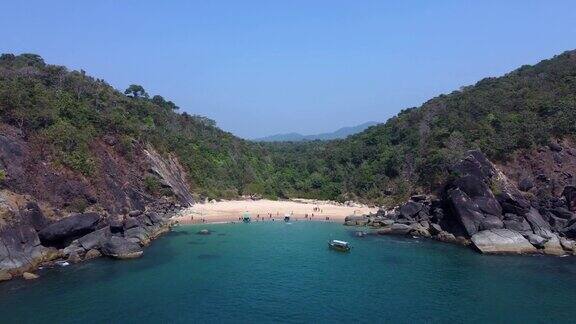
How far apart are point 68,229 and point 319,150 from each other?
8256 cm

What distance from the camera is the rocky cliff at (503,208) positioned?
5822 centimetres

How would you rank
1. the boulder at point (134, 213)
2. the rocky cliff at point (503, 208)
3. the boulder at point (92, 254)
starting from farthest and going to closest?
the boulder at point (134, 213) → the rocky cliff at point (503, 208) → the boulder at point (92, 254)

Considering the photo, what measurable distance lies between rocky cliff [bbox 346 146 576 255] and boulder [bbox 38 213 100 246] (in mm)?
38662

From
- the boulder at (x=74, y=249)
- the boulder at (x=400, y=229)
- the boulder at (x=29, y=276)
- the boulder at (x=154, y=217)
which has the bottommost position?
the boulder at (x=29, y=276)

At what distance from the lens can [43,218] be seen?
5166 centimetres

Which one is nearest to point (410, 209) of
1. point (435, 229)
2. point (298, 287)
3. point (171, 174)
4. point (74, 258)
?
point (435, 229)

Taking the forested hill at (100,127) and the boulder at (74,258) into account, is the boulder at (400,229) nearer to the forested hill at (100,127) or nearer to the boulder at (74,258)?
the forested hill at (100,127)

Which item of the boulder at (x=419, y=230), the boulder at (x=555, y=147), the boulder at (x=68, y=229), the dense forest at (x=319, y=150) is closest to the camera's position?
the boulder at (x=68, y=229)

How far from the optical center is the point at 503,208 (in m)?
62.9

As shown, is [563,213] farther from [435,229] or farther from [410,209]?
[410,209]

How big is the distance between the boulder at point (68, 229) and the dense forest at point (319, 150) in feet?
34.8

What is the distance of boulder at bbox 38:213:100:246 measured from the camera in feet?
165

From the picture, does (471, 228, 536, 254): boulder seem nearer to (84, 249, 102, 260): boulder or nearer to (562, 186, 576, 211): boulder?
(562, 186, 576, 211): boulder

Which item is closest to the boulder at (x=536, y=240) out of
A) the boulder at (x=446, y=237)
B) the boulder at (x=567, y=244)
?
the boulder at (x=567, y=244)
